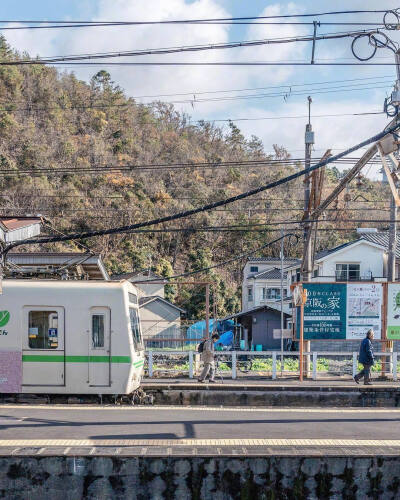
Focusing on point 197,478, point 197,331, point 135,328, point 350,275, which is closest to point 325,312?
point 135,328

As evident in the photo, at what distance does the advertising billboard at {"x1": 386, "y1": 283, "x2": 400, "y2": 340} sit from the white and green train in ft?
31.1

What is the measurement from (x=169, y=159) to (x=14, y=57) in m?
17.1

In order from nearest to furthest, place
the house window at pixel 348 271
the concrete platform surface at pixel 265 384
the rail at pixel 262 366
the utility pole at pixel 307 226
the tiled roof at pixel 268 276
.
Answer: the concrete platform surface at pixel 265 384
the rail at pixel 262 366
the utility pole at pixel 307 226
the house window at pixel 348 271
the tiled roof at pixel 268 276

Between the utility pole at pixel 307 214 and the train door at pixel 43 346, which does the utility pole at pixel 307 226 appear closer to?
the utility pole at pixel 307 214

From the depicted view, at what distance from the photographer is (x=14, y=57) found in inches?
2229

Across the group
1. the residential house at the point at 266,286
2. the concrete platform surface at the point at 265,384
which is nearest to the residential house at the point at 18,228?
the concrete platform surface at the point at 265,384

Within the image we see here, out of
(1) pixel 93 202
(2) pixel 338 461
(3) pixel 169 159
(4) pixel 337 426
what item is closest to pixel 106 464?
(2) pixel 338 461

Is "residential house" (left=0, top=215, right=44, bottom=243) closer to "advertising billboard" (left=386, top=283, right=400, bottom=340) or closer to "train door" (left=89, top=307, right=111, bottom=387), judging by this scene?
"train door" (left=89, top=307, right=111, bottom=387)

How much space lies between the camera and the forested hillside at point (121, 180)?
155 feet

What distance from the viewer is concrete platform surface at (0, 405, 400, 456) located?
348 inches

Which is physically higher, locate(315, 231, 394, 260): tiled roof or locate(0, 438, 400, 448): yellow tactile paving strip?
locate(315, 231, 394, 260): tiled roof

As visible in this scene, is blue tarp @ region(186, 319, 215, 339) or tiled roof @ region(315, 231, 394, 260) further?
tiled roof @ region(315, 231, 394, 260)

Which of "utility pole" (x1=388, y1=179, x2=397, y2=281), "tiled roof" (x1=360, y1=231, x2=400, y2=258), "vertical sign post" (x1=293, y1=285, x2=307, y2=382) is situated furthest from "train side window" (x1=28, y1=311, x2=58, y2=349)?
"tiled roof" (x1=360, y1=231, x2=400, y2=258)

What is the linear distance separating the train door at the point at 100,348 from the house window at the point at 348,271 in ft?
86.3
